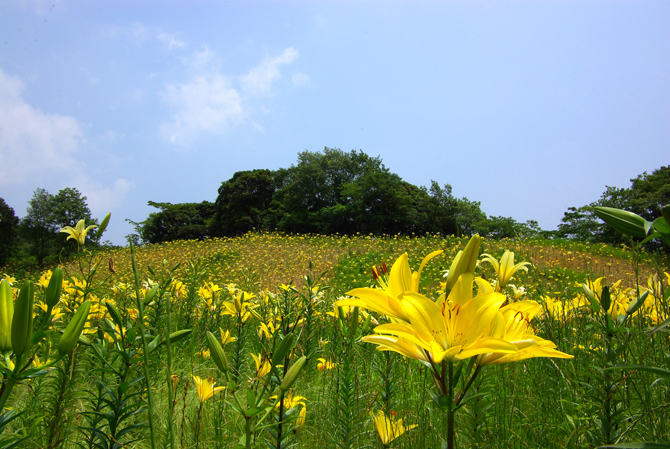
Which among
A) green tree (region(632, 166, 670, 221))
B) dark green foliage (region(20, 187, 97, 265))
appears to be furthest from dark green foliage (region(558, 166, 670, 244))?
dark green foliage (region(20, 187, 97, 265))

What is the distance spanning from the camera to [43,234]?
1773 centimetres

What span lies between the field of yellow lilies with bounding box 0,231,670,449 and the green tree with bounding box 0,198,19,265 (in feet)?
64.2

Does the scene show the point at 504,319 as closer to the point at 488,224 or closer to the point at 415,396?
the point at 415,396

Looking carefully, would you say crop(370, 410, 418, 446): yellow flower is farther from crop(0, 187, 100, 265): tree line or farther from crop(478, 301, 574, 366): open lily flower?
crop(0, 187, 100, 265): tree line

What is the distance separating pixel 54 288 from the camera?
49cm

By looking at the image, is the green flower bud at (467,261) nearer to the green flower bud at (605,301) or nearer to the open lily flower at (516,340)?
the open lily flower at (516,340)

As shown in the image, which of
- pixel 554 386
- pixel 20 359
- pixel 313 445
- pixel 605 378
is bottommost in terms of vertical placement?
pixel 313 445

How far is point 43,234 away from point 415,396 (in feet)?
75.2

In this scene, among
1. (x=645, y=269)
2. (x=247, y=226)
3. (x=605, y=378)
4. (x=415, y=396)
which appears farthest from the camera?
(x=247, y=226)

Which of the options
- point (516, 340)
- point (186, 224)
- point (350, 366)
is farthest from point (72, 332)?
point (186, 224)

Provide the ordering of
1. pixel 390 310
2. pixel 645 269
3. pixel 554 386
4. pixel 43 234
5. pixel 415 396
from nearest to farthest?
pixel 390 310 < pixel 554 386 < pixel 415 396 < pixel 645 269 < pixel 43 234

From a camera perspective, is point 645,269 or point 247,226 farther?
point 247,226

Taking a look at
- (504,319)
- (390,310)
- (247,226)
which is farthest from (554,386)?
(247,226)

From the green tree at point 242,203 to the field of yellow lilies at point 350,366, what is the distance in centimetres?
2075
